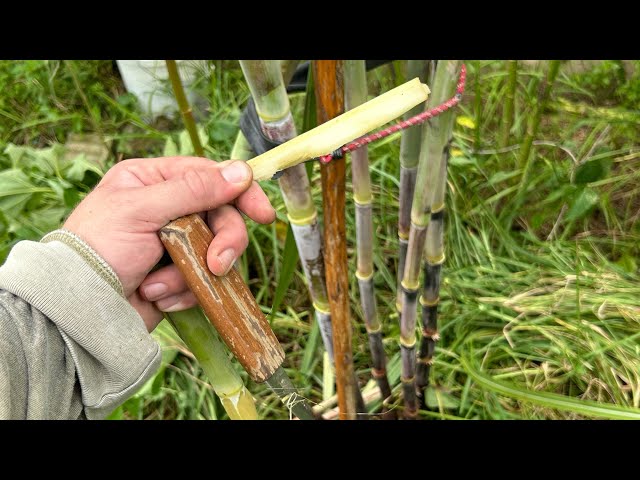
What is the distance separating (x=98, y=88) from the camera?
6.93 ft

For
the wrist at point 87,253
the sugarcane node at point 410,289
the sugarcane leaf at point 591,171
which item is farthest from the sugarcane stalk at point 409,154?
the sugarcane leaf at point 591,171

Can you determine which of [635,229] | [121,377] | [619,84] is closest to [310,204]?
[121,377]

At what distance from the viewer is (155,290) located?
2.25 feet

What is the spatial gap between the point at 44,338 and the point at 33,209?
3.52ft

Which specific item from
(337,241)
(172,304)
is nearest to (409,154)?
(337,241)

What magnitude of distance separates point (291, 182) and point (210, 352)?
0.24 m

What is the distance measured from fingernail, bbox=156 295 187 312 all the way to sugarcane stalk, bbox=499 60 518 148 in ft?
3.24

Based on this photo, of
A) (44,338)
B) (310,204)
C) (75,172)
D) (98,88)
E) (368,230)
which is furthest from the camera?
(98,88)

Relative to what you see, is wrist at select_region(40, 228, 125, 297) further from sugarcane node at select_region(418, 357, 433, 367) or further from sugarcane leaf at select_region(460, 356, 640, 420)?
sugarcane node at select_region(418, 357, 433, 367)

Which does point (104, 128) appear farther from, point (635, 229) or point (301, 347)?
point (635, 229)

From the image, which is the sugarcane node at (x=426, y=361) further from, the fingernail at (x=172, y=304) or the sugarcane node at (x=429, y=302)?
the fingernail at (x=172, y=304)

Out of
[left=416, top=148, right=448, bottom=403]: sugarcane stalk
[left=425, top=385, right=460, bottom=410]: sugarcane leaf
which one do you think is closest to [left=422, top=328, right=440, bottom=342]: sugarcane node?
[left=416, top=148, right=448, bottom=403]: sugarcane stalk

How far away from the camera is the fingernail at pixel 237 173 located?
640 mm

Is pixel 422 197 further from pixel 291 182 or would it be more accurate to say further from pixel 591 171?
pixel 591 171
